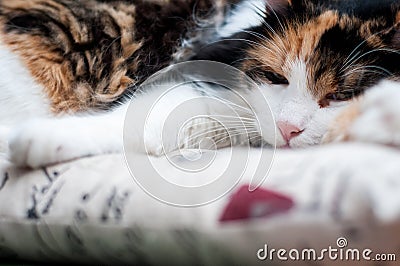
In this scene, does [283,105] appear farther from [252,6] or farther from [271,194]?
[271,194]

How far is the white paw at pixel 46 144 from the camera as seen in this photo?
0.92 meters

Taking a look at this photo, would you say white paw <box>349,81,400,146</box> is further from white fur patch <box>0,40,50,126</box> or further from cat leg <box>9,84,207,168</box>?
white fur patch <box>0,40,50,126</box>

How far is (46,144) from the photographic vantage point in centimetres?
92

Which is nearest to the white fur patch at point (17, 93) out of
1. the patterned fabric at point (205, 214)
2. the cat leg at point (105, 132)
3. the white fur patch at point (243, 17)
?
the cat leg at point (105, 132)

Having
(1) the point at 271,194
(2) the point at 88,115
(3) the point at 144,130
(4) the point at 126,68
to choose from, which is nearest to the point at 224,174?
(1) the point at 271,194

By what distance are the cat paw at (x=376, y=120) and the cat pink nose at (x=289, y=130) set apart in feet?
0.73

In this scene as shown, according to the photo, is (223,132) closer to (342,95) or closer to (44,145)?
(342,95)

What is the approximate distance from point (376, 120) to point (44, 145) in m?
0.50

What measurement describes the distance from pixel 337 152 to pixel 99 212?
0.33 m

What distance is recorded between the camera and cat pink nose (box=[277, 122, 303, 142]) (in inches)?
41.5

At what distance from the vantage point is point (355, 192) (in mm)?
627

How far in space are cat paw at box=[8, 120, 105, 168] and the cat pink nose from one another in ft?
1.12

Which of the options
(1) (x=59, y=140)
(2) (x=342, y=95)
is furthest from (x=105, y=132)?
(2) (x=342, y=95)

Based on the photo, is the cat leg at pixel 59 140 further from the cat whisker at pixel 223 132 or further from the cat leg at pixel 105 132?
the cat whisker at pixel 223 132
